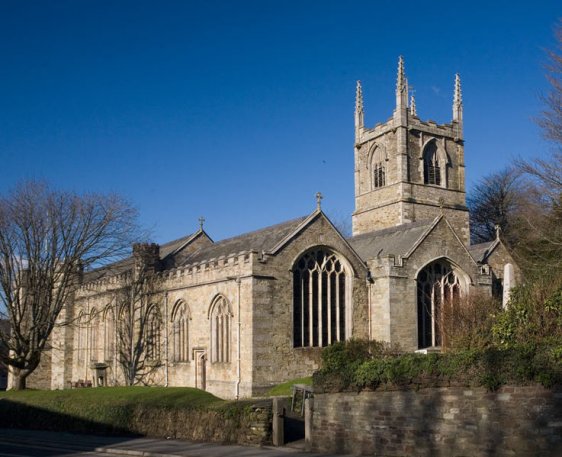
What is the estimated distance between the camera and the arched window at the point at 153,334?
3541 centimetres

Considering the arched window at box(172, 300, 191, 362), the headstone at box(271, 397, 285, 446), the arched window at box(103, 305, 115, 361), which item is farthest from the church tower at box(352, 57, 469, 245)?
the headstone at box(271, 397, 285, 446)

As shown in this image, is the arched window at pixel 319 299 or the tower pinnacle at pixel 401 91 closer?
the arched window at pixel 319 299

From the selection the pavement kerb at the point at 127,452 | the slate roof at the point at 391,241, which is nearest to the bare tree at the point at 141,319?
the slate roof at the point at 391,241

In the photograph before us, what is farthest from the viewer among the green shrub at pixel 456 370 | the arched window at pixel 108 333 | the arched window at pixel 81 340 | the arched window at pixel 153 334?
the arched window at pixel 81 340

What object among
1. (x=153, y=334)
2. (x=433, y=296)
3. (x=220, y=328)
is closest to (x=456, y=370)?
(x=220, y=328)

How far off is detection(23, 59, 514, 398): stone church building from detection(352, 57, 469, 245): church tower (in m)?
10.6

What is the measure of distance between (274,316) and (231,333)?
2084mm

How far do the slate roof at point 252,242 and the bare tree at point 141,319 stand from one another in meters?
2.98

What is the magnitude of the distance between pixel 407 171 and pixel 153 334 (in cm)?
2190

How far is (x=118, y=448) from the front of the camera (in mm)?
18672

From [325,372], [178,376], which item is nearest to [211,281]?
[178,376]

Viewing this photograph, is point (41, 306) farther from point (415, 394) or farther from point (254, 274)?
point (415, 394)

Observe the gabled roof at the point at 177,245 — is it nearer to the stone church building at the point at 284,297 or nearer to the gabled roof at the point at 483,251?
the stone church building at the point at 284,297

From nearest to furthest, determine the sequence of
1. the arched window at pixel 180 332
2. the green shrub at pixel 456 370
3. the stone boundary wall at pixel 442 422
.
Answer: the stone boundary wall at pixel 442 422
the green shrub at pixel 456 370
the arched window at pixel 180 332
